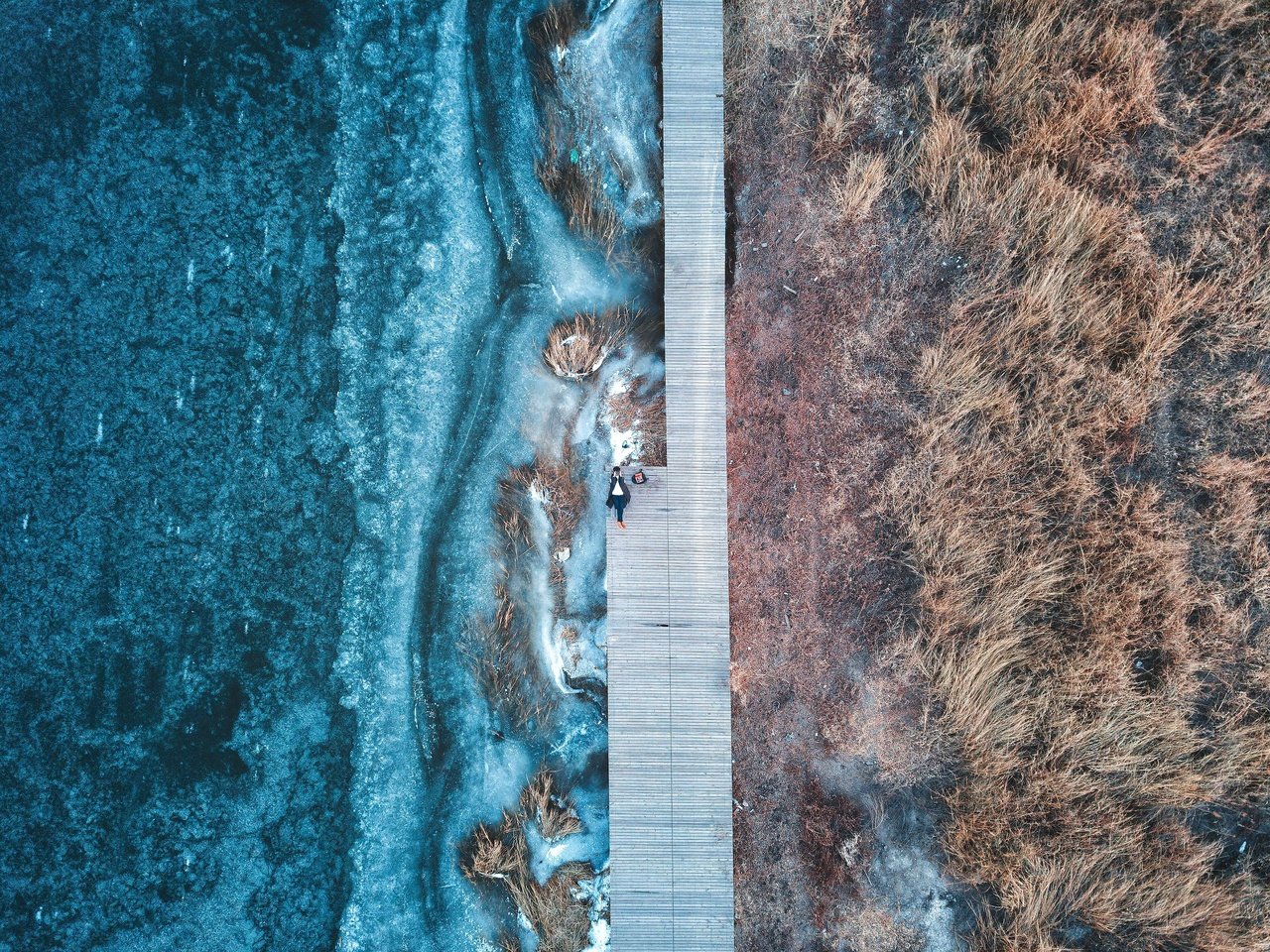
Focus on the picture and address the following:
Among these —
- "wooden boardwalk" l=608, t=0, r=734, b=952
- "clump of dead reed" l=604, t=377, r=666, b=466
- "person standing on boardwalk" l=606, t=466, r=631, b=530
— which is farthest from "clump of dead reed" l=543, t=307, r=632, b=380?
"person standing on boardwalk" l=606, t=466, r=631, b=530

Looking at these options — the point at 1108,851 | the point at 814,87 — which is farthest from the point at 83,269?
the point at 1108,851

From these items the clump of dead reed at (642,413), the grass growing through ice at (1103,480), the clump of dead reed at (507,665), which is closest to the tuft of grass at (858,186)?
the grass growing through ice at (1103,480)

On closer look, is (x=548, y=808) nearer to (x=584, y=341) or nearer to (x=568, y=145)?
(x=584, y=341)

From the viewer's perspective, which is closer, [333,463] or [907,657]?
[907,657]

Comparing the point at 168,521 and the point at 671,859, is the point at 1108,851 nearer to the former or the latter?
the point at 671,859

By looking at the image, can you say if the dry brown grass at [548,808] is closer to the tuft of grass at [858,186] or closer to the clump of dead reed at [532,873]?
the clump of dead reed at [532,873]
